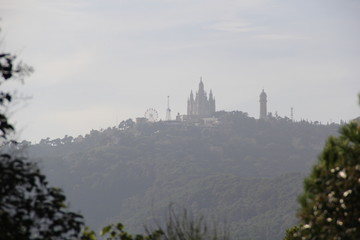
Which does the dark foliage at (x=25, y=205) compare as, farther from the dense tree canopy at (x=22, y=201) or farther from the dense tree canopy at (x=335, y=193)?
the dense tree canopy at (x=335, y=193)

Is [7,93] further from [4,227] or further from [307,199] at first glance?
[307,199]

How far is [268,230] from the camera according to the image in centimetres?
19138

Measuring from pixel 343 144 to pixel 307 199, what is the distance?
2.70ft

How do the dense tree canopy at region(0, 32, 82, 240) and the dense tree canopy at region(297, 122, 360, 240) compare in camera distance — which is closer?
the dense tree canopy at region(0, 32, 82, 240)

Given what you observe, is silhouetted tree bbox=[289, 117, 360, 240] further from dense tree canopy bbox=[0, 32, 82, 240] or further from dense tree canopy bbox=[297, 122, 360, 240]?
dense tree canopy bbox=[0, 32, 82, 240]

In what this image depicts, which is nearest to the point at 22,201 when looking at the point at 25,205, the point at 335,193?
the point at 25,205

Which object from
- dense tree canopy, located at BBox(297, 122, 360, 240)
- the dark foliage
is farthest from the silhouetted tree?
the dark foliage

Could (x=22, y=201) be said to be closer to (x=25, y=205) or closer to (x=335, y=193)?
(x=25, y=205)

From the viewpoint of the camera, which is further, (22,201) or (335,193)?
(335,193)

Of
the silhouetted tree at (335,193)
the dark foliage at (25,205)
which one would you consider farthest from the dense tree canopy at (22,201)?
the silhouetted tree at (335,193)

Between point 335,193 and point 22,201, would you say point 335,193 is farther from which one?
point 22,201

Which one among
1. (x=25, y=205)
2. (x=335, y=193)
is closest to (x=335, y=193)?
(x=335, y=193)

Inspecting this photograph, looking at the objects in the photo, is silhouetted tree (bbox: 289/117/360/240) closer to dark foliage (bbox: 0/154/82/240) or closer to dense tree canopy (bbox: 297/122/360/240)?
dense tree canopy (bbox: 297/122/360/240)

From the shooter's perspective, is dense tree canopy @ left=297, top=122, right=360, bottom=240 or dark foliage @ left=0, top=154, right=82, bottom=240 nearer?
dark foliage @ left=0, top=154, right=82, bottom=240
